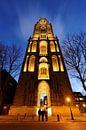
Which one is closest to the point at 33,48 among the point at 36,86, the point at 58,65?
the point at 58,65

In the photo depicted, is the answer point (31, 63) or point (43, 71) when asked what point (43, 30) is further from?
point (43, 71)

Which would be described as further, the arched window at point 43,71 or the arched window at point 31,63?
the arched window at point 31,63

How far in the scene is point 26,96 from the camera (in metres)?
29.0

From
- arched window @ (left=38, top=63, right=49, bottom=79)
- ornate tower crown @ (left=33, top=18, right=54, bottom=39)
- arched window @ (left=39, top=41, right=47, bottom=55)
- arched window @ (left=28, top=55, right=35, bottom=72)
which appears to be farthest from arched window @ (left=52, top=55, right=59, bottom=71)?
ornate tower crown @ (left=33, top=18, right=54, bottom=39)

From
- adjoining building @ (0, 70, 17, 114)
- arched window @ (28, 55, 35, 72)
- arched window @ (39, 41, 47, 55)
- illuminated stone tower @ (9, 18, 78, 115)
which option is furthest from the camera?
arched window @ (39, 41, 47, 55)

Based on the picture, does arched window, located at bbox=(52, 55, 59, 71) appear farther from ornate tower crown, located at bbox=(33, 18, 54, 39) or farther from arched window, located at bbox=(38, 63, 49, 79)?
ornate tower crown, located at bbox=(33, 18, 54, 39)

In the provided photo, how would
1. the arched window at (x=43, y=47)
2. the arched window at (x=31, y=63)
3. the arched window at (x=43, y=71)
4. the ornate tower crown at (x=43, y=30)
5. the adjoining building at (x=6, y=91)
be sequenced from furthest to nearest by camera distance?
the ornate tower crown at (x=43, y=30) → the arched window at (x=43, y=47) → the arched window at (x=31, y=63) → the adjoining building at (x=6, y=91) → the arched window at (x=43, y=71)

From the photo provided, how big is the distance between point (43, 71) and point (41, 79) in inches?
107

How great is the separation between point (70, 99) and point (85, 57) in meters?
14.0

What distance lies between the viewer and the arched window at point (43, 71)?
32.5m

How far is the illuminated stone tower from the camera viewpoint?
28000mm

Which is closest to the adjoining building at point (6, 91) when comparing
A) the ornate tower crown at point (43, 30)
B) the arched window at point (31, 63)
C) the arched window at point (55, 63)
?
the arched window at point (31, 63)

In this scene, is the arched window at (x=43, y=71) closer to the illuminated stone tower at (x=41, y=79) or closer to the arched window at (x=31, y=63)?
the illuminated stone tower at (x=41, y=79)

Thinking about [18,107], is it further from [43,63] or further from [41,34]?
[41,34]
